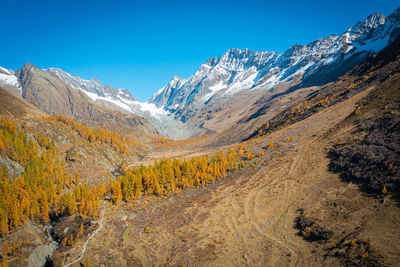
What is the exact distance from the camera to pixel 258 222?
49219mm

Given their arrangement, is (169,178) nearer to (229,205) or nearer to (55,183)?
(229,205)

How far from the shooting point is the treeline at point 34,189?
54.8 meters

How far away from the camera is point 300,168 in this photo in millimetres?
67625

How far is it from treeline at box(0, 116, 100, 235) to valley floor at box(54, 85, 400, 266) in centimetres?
1295

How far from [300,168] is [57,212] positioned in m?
85.3

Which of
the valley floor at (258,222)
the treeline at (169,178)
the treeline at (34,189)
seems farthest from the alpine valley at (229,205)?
the treeline at (169,178)

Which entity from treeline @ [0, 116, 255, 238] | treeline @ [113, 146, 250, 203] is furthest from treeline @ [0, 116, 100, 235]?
treeline @ [113, 146, 250, 203]

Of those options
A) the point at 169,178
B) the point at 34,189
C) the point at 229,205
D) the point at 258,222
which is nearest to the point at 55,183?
the point at 34,189

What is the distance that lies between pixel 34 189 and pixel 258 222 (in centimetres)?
7299

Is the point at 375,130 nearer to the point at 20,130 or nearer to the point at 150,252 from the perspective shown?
the point at 150,252

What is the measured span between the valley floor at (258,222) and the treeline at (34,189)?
12947 millimetres

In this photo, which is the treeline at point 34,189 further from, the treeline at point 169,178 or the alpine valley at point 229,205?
the treeline at point 169,178

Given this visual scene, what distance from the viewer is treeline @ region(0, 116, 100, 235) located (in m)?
54.8

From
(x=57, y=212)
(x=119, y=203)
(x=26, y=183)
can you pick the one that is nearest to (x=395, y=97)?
(x=119, y=203)
